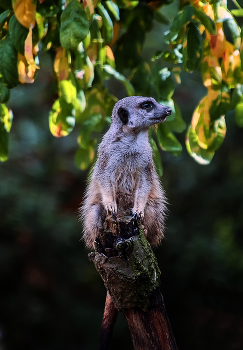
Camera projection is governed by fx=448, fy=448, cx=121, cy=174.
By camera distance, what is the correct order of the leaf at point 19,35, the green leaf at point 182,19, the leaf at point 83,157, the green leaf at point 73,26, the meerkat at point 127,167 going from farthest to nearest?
the leaf at point 83,157, the meerkat at point 127,167, the leaf at point 19,35, the green leaf at point 182,19, the green leaf at point 73,26

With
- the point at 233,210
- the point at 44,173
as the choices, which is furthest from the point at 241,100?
the point at 44,173

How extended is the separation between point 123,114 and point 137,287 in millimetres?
986

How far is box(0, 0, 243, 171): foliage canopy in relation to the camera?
2.20 metres

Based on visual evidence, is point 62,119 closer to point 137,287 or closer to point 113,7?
point 113,7

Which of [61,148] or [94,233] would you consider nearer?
[94,233]

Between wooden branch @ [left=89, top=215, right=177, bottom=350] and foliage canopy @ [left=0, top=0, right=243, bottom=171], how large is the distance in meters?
0.71

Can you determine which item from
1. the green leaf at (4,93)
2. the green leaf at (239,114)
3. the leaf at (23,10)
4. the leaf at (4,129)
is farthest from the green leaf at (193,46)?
the leaf at (4,129)

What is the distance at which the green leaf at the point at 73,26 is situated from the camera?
1.99 m

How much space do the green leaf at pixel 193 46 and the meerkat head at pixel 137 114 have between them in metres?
0.30

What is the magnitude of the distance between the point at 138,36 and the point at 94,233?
149 centimetres

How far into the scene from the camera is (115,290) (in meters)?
2.12

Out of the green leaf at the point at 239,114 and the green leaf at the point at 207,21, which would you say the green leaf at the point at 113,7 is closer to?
the green leaf at the point at 207,21

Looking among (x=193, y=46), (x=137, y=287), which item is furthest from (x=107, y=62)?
(x=137, y=287)

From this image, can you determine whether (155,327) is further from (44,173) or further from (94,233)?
(44,173)
